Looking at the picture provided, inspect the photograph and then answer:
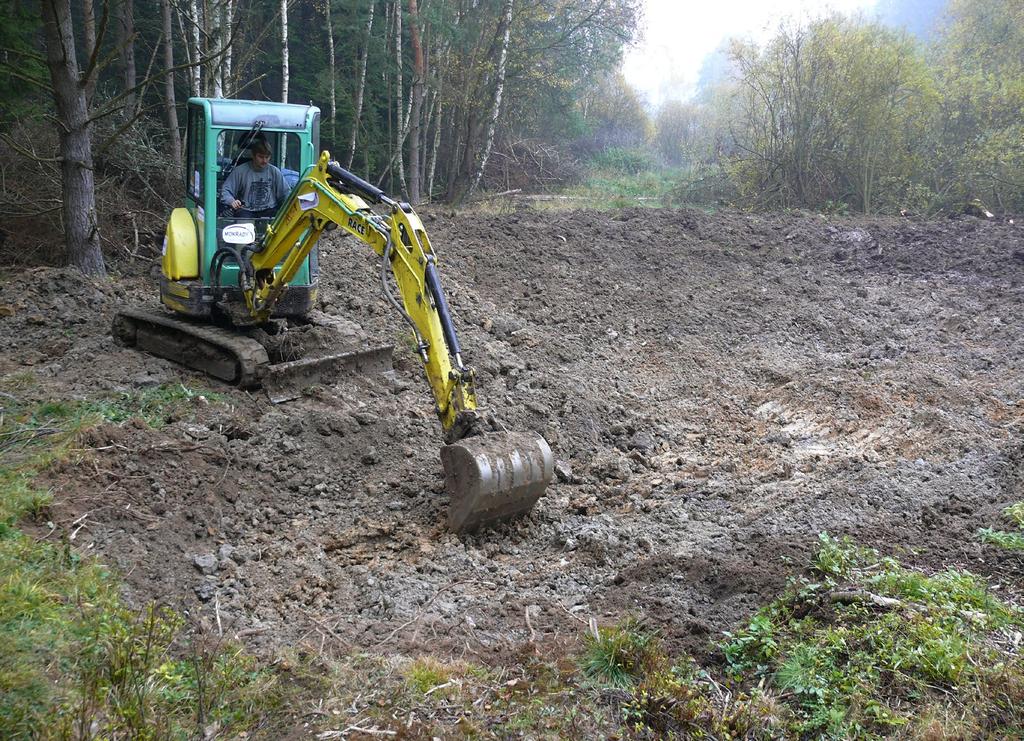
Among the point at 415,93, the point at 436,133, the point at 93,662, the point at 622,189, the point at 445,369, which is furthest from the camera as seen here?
the point at 622,189

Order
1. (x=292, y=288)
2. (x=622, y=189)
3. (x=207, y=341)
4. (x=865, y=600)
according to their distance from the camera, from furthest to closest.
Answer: (x=622, y=189) < (x=292, y=288) < (x=207, y=341) < (x=865, y=600)

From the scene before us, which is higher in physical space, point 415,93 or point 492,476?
point 415,93

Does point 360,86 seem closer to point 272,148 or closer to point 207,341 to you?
point 272,148

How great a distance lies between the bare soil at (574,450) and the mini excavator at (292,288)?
A: 30cm

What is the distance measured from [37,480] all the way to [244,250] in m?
2.75

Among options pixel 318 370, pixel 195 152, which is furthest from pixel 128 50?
pixel 318 370

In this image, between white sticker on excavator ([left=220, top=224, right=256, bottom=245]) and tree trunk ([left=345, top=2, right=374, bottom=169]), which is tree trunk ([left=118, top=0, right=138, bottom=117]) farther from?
white sticker on excavator ([left=220, top=224, right=256, bottom=245])

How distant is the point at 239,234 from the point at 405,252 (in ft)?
6.74

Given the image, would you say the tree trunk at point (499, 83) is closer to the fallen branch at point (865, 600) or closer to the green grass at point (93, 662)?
the green grass at point (93, 662)

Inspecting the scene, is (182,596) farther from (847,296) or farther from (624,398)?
(847,296)

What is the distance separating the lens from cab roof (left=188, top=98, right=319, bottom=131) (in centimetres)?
674

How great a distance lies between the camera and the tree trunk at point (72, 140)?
8.71 m

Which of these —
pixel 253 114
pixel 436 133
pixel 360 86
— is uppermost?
pixel 360 86

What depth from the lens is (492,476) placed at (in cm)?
512
